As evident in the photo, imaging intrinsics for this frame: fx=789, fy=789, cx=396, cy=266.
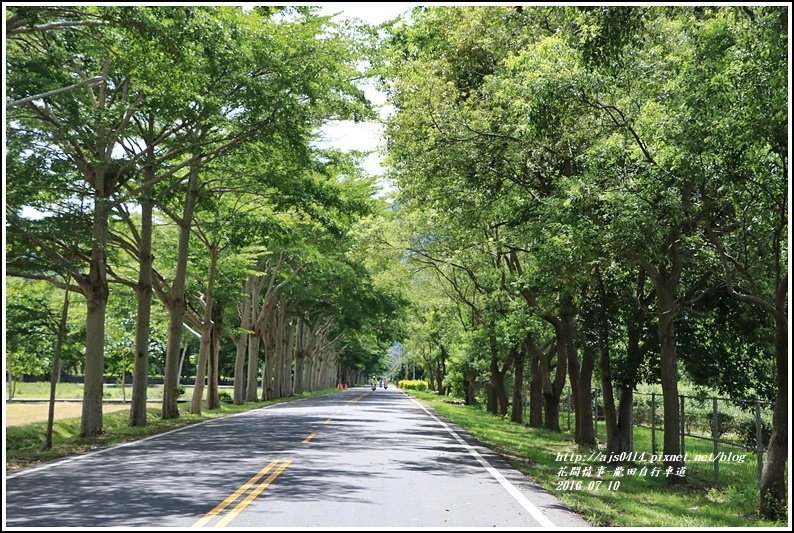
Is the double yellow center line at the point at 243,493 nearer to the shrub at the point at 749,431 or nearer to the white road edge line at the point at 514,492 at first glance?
the white road edge line at the point at 514,492

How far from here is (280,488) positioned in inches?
413

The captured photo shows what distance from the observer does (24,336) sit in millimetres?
21641

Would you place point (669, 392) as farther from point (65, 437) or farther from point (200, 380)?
point (200, 380)

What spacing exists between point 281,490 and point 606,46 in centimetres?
696

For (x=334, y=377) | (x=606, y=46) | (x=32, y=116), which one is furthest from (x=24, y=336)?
(x=334, y=377)

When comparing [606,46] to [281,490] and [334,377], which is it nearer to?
[281,490]

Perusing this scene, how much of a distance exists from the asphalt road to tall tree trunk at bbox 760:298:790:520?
2863mm

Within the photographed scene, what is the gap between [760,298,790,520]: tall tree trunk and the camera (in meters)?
10.5

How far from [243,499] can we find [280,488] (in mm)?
1061

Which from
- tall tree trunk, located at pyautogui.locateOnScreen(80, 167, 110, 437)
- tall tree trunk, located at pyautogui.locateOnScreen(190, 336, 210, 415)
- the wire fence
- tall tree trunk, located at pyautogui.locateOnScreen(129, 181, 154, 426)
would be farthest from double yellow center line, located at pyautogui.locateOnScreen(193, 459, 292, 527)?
tall tree trunk, located at pyautogui.locateOnScreen(190, 336, 210, 415)

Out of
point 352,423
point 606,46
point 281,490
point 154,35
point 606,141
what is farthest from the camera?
point 352,423

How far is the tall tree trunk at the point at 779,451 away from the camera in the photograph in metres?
10.5

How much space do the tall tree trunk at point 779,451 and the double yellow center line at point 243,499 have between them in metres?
6.70

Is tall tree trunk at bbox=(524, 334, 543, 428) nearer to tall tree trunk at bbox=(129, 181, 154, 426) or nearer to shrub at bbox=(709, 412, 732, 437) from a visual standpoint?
shrub at bbox=(709, 412, 732, 437)
